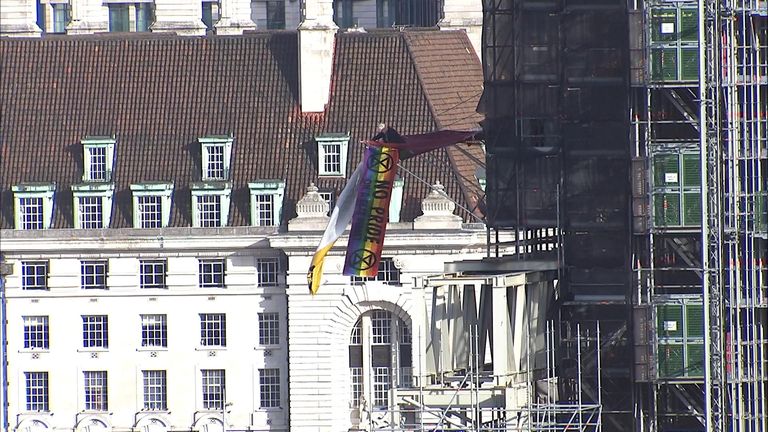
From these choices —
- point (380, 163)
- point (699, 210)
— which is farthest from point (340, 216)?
point (699, 210)

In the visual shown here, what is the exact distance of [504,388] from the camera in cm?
14438

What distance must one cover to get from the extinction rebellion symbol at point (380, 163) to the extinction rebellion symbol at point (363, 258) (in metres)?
7.49

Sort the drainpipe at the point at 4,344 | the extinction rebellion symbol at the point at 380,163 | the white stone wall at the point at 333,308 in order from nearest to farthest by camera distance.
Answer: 1. the extinction rebellion symbol at the point at 380,163
2. the drainpipe at the point at 4,344
3. the white stone wall at the point at 333,308

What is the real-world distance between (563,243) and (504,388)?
18.4ft


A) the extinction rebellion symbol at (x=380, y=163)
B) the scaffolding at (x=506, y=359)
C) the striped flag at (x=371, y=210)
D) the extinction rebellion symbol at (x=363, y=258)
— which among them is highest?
the extinction rebellion symbol at (x=380, y=163)

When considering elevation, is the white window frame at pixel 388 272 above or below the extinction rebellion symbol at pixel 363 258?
above

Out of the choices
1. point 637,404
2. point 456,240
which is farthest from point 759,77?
point 456,240

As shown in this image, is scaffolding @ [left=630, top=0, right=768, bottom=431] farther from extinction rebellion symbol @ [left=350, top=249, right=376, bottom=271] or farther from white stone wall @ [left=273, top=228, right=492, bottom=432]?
white stone wall @ [left=273, top=228, right=492, bottom=432]

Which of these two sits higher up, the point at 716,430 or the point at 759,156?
the point at 759,156

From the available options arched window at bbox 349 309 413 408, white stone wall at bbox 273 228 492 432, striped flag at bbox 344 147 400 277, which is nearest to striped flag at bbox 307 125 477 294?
striped flag at bbox 344 147 400 277

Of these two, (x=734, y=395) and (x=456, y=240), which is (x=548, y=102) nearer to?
(x=734, y=395)

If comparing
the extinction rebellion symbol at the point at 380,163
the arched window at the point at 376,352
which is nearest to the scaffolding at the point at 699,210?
the extinction rebellion symbol at the point at 380,163

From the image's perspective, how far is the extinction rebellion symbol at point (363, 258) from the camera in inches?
6673

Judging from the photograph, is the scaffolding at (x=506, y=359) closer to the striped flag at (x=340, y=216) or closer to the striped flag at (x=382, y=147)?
the striped flag at (x=382, y=147)
